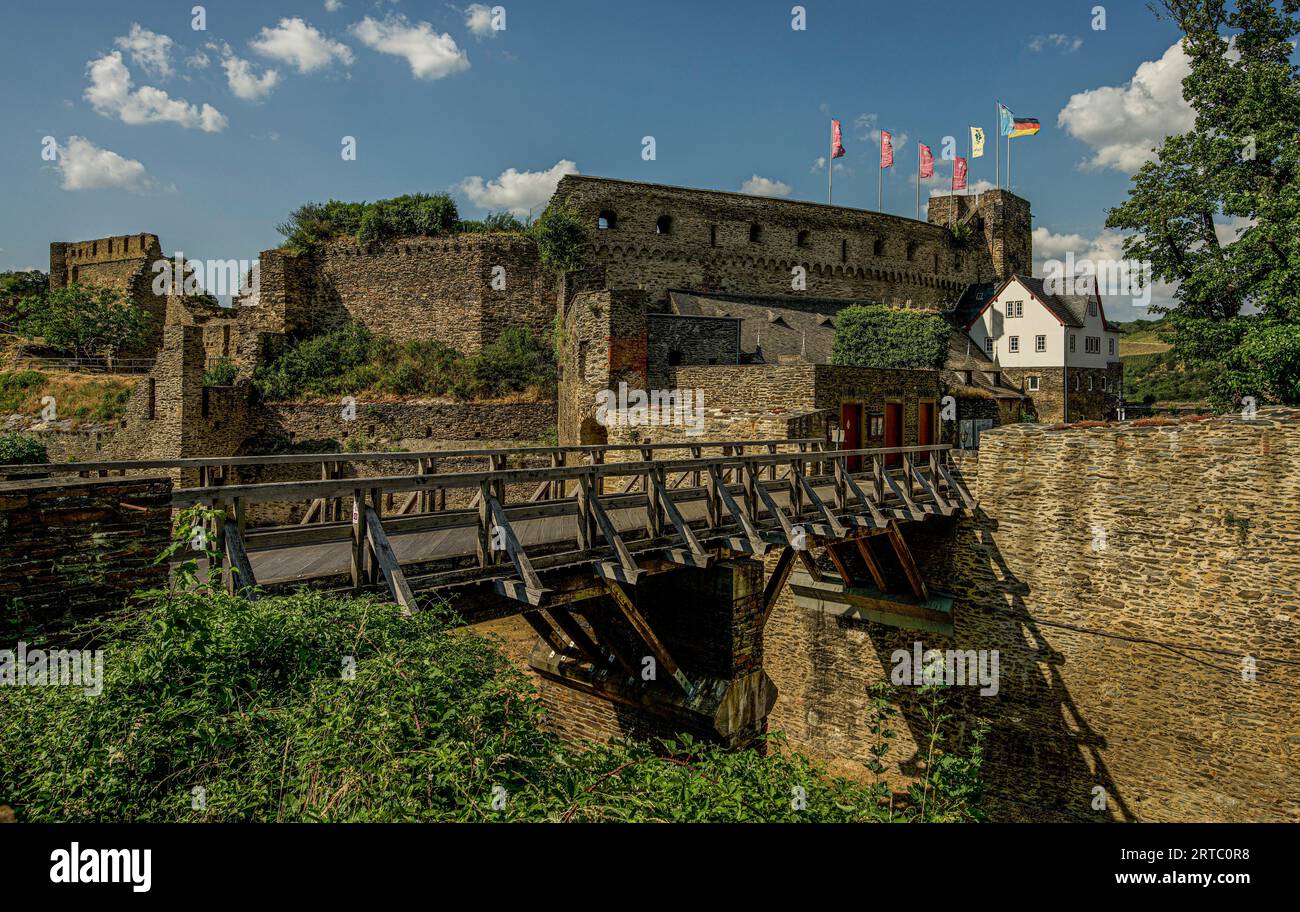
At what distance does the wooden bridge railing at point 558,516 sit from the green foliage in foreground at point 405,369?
15.7 meters

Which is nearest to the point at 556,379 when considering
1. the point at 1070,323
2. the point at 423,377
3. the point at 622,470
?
the point at 423,377

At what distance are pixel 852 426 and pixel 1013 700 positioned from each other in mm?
7674

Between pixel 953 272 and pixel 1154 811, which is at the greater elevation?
pixel 953 272

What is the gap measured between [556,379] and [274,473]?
33.2ft

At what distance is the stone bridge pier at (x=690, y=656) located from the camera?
979 cm

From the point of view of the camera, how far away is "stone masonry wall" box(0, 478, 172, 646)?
437 cm

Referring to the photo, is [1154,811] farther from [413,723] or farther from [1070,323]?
[1070,323]

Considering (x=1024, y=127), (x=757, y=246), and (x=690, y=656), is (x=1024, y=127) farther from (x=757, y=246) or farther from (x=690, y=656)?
(x=690, y=656)

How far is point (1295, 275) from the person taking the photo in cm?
1758

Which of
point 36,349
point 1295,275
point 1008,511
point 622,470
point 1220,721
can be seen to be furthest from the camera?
point 36,349

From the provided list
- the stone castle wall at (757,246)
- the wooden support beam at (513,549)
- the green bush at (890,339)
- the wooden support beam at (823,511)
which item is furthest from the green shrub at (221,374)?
the wooden support beam at (513,549)

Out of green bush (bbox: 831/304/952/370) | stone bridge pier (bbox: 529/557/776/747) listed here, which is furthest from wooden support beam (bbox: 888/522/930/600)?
green bush (bbox: 831/304/952/370)

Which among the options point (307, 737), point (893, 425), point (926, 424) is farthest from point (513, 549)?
point (926, 424)

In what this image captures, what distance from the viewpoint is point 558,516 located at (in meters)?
8.50
